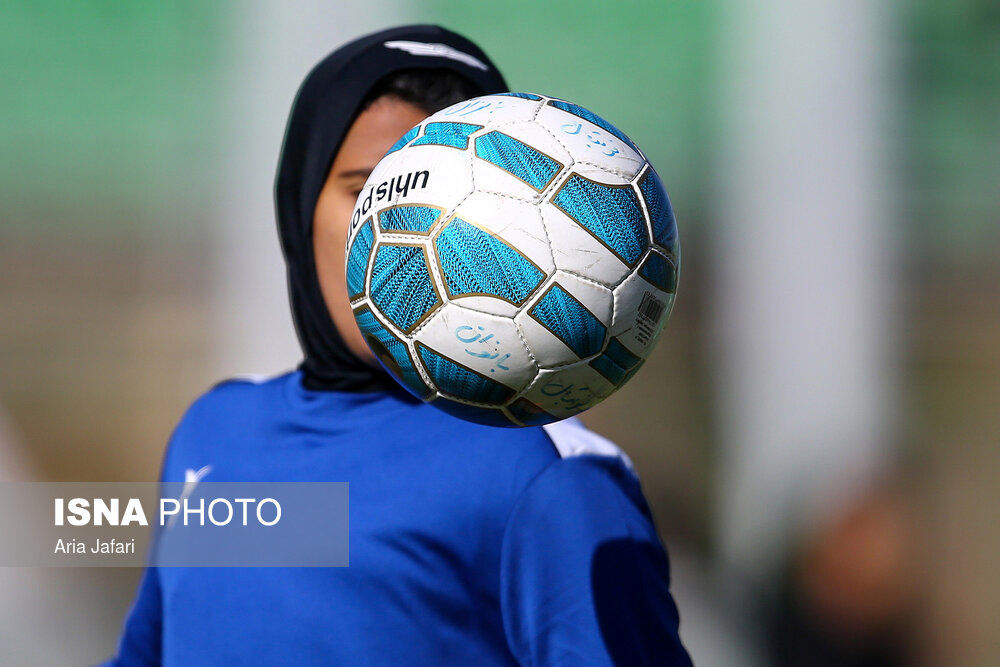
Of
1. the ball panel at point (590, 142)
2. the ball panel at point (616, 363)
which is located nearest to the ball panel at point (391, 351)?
the ball panel at point (616, 363)

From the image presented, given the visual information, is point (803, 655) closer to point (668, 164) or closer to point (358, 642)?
point (668, 164)

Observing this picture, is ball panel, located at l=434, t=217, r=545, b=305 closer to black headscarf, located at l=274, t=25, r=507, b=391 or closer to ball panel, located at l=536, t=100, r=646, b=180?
ball panel, located at l=536, t=100, r=646, b=180

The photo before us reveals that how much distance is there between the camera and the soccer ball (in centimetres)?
109

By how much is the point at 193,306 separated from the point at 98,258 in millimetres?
535

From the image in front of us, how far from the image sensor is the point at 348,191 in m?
1.51

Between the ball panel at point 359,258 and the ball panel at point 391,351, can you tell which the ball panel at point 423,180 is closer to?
the ball panel at point 359,258

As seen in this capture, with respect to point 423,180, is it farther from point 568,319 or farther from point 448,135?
point 568,319

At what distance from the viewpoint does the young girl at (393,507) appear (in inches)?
48.8

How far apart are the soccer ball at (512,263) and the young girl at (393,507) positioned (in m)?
0.18

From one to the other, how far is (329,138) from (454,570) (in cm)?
78

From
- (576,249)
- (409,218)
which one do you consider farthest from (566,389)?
(409,218)

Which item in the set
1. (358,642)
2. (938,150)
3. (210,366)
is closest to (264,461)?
(358,642)

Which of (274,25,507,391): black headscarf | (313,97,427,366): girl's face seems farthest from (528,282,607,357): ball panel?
(274,25,507,391): black headscarf

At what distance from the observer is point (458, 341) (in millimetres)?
1111
